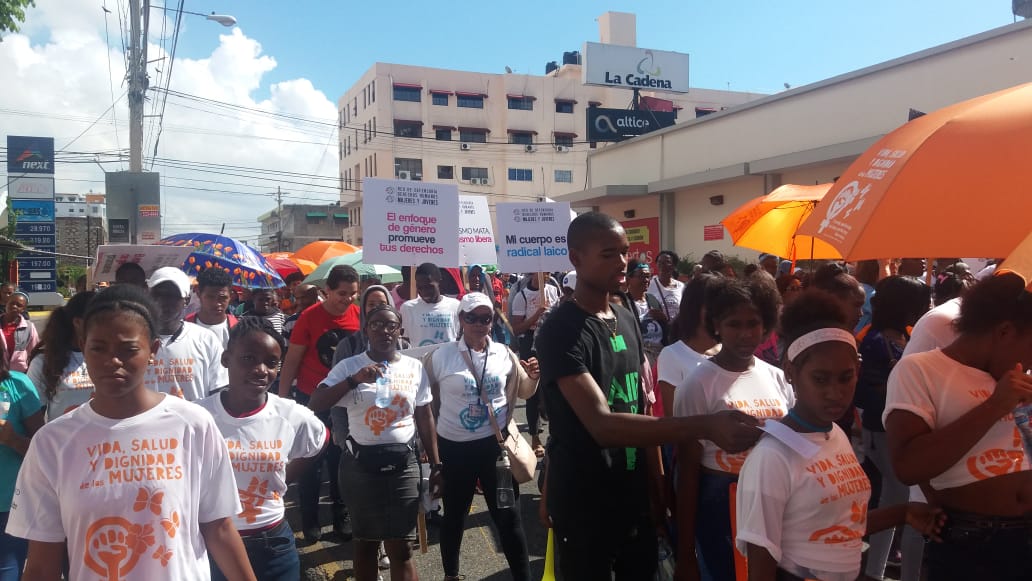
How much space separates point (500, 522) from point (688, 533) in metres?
1.63

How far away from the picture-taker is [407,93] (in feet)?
170

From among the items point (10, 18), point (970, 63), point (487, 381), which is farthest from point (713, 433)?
point (970, 63)

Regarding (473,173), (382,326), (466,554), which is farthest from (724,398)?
(473,173)

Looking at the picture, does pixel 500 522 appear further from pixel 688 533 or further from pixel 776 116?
pixel 776 116

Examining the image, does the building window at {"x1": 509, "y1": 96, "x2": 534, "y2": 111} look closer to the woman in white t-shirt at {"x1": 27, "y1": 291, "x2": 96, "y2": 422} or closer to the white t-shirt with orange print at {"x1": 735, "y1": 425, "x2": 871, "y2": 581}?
the woman in white t-shirt at {"x1": 27, "y1": 291, "x2": 96, "y2": 422}

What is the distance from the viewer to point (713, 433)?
2215mm

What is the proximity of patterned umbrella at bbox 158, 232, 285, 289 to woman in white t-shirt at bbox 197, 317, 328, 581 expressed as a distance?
3.51 metres

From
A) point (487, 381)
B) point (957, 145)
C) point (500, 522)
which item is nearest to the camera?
point (957, 145)

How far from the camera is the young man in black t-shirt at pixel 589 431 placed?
102 inches

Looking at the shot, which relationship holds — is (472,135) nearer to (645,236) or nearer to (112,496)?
(645,236)

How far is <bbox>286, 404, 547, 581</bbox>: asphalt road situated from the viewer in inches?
187

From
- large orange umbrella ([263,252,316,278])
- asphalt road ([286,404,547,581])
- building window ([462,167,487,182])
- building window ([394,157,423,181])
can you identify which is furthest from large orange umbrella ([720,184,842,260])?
building window ([462,167,487,182])

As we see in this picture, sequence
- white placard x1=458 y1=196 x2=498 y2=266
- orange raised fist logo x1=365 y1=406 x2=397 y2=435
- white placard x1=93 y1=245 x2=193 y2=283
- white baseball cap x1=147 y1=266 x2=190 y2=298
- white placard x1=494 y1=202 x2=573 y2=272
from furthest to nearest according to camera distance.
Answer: white placard x1=458 y1=196 x2=498 y2=266 < white placard x1=494 y1=202 x2=573 y2=272 < white placard x1=93 y1=245 x2=193 y2=283 < white baseball cap x1=147 y1=266 x2=190 y2=298 < orange raised fist logo x1=365 y1=406 x2=397 y2=435

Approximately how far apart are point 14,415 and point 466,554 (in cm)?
289
